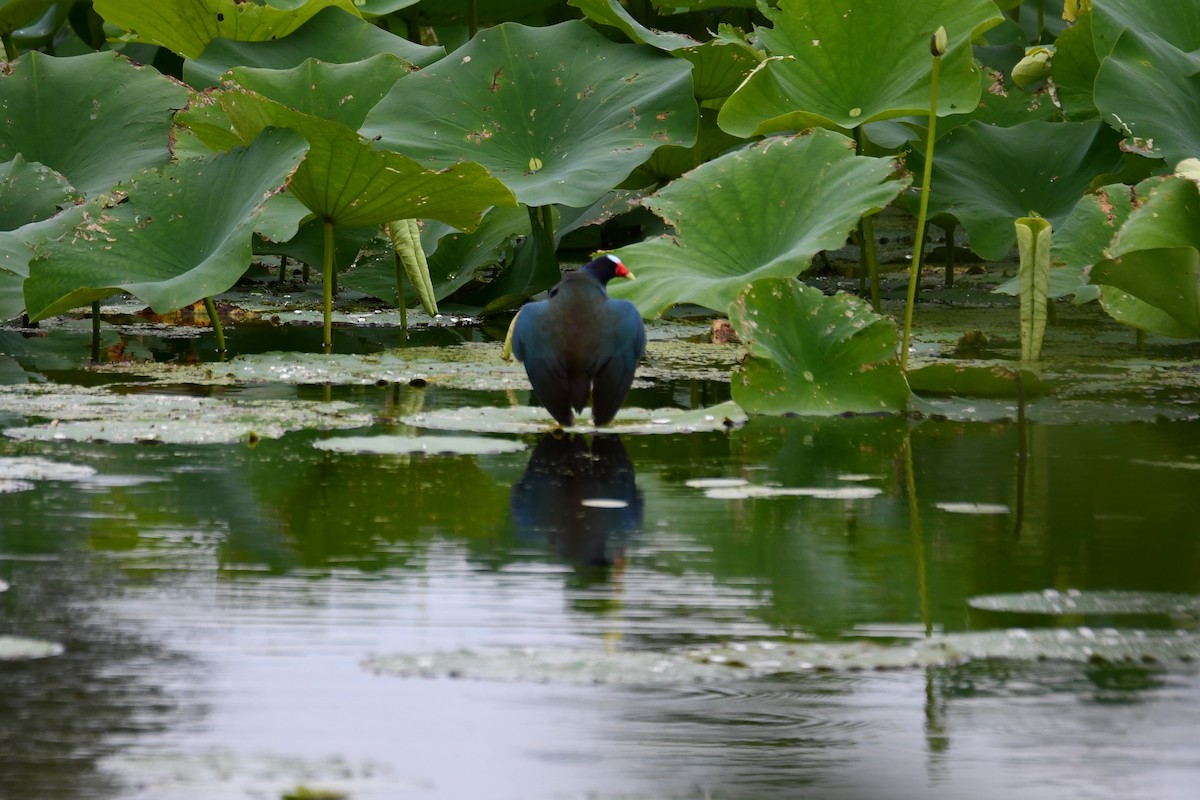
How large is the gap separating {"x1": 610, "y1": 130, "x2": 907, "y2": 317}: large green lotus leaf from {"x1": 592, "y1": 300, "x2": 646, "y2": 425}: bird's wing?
1.91 ft

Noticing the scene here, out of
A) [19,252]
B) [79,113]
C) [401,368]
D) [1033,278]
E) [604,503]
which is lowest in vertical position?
[604,503]

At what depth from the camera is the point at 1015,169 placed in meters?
5.53

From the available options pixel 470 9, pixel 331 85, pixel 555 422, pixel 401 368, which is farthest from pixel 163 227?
pixel 470 9

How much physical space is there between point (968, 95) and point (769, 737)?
145 inches

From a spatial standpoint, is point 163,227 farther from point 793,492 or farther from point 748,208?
point 793,492

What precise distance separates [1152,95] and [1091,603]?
3250 millimetres

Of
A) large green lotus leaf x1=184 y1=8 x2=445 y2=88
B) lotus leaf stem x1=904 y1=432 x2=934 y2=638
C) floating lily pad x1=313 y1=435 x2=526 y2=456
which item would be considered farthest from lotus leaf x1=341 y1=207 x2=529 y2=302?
lotus leaf stem x1=904 y1=432 x2=934 y2=638

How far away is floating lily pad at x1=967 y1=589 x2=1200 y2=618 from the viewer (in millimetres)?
2074

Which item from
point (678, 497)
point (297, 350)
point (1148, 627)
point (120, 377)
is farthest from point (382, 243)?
point (1148, 627)

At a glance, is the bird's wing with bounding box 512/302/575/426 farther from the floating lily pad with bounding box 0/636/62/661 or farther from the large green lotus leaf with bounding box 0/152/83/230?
the large green lotus leaf with bounding box 0/152/83/230

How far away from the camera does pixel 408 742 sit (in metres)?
1.59

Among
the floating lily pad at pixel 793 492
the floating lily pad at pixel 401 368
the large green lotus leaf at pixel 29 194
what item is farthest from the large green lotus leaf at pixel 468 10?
the floating lily pad at pixel 793 492

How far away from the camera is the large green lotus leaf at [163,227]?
14.0ft

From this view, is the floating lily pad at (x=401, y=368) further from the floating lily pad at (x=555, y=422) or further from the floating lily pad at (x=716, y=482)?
the floating lily pad at (x=716, y=482)
